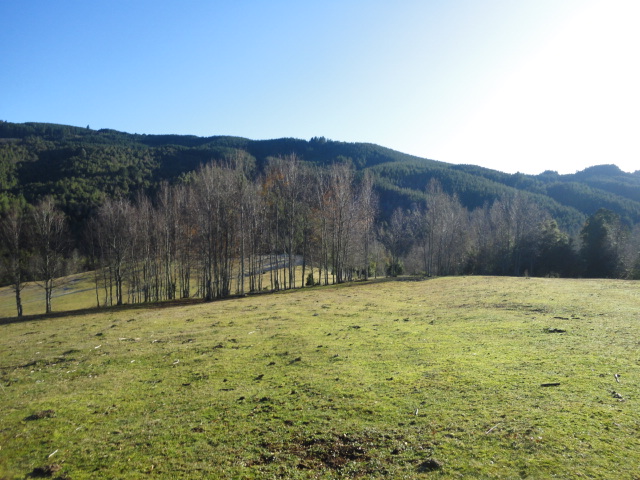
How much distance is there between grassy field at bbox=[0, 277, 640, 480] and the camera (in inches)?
229

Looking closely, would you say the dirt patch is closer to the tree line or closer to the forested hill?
the tree line

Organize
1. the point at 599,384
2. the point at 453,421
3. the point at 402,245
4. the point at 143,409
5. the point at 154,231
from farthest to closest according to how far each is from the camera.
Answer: the point at 402,245
the point at 154,231
the point at 143,409
the point at 599,384
the point at 453,421

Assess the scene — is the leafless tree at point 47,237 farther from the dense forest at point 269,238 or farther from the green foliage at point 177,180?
the green foliage at point 177,180

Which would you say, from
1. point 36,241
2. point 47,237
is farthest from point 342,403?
point 36,241

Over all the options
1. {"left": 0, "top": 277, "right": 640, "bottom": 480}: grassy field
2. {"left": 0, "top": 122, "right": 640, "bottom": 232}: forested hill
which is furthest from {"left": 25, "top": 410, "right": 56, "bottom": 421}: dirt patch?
{"left": 0, "top": 122, "right": 640, "bottom": 232}: forested hill

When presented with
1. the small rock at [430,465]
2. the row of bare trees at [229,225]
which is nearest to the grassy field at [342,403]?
the small rock at [430,465]

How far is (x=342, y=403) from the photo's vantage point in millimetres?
8227

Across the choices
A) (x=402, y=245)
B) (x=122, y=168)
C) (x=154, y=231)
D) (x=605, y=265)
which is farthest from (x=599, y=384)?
(x=122, y=168)

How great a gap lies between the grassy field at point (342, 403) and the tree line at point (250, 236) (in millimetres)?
26502

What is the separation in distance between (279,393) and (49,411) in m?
5.98

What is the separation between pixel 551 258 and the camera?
6103 centimetres

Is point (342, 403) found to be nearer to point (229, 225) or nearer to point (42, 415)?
point (42, 415)

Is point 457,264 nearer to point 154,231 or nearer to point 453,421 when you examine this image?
point 154,231

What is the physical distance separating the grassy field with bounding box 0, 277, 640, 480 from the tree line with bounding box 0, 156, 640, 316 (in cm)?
2650
